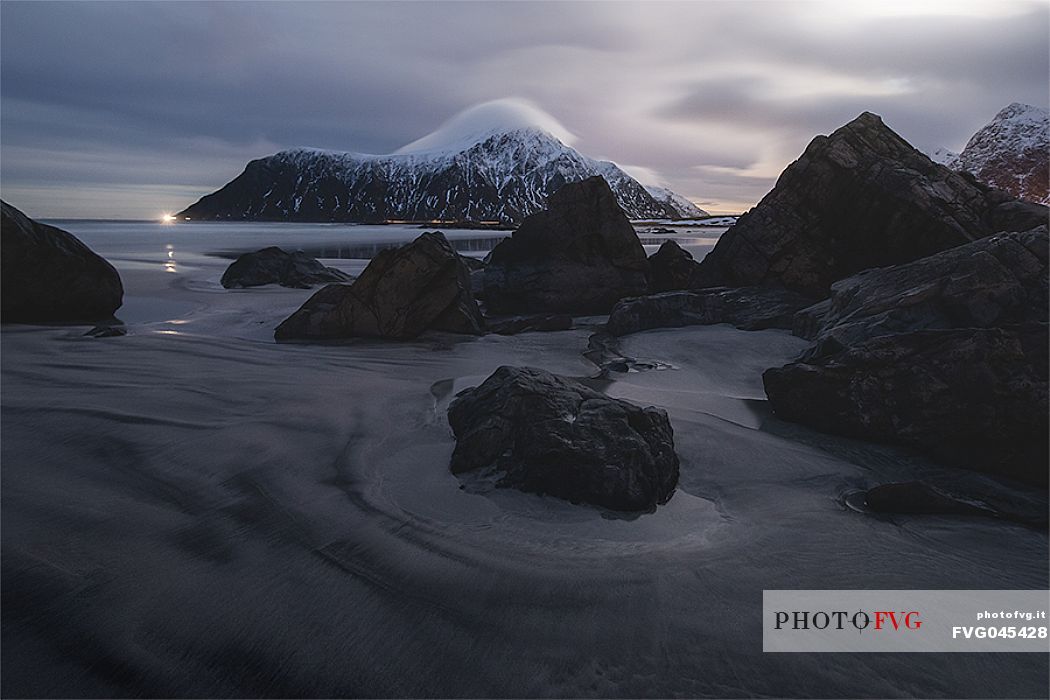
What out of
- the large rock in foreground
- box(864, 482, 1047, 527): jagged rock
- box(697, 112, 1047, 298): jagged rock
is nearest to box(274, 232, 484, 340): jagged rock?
the large rock in foreground

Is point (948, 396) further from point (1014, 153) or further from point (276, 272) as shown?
point (1014, 153)

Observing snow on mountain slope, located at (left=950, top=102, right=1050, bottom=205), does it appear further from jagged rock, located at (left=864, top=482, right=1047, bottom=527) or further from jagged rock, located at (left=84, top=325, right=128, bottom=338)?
jagged rock, located at (left=84, top=325, right=128, bottom=338)

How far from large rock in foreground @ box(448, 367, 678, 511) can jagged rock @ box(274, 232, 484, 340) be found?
5223 millimetres

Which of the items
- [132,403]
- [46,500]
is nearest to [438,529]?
[46,500]

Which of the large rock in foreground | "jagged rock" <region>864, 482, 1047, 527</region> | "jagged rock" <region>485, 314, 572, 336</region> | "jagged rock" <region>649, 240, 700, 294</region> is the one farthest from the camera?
"jagged rock" <region>649, 240, 700, 294</region>

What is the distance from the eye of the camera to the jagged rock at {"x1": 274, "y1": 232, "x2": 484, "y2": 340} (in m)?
9.12

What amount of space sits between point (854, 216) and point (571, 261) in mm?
5745

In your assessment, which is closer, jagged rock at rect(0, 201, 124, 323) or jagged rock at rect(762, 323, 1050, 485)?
jagged rock at rect(762, 323, 1050, 485)

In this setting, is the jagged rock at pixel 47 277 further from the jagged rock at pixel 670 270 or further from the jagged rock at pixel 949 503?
the jagged rock at pixel 949 503

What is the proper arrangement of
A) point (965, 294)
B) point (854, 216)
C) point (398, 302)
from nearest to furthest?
1. point (965, 294)
2. point (398, 302)
3. point (854, 216)

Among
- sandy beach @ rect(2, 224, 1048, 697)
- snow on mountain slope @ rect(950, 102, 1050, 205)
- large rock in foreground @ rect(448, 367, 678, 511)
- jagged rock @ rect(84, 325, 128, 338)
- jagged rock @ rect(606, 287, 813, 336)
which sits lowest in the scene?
sandy beach @ rect(2, 224, 1048, 697)

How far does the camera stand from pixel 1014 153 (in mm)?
68812

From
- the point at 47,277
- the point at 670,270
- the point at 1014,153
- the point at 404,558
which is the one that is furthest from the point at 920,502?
the point at 1014,153

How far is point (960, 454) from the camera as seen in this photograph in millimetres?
4164
